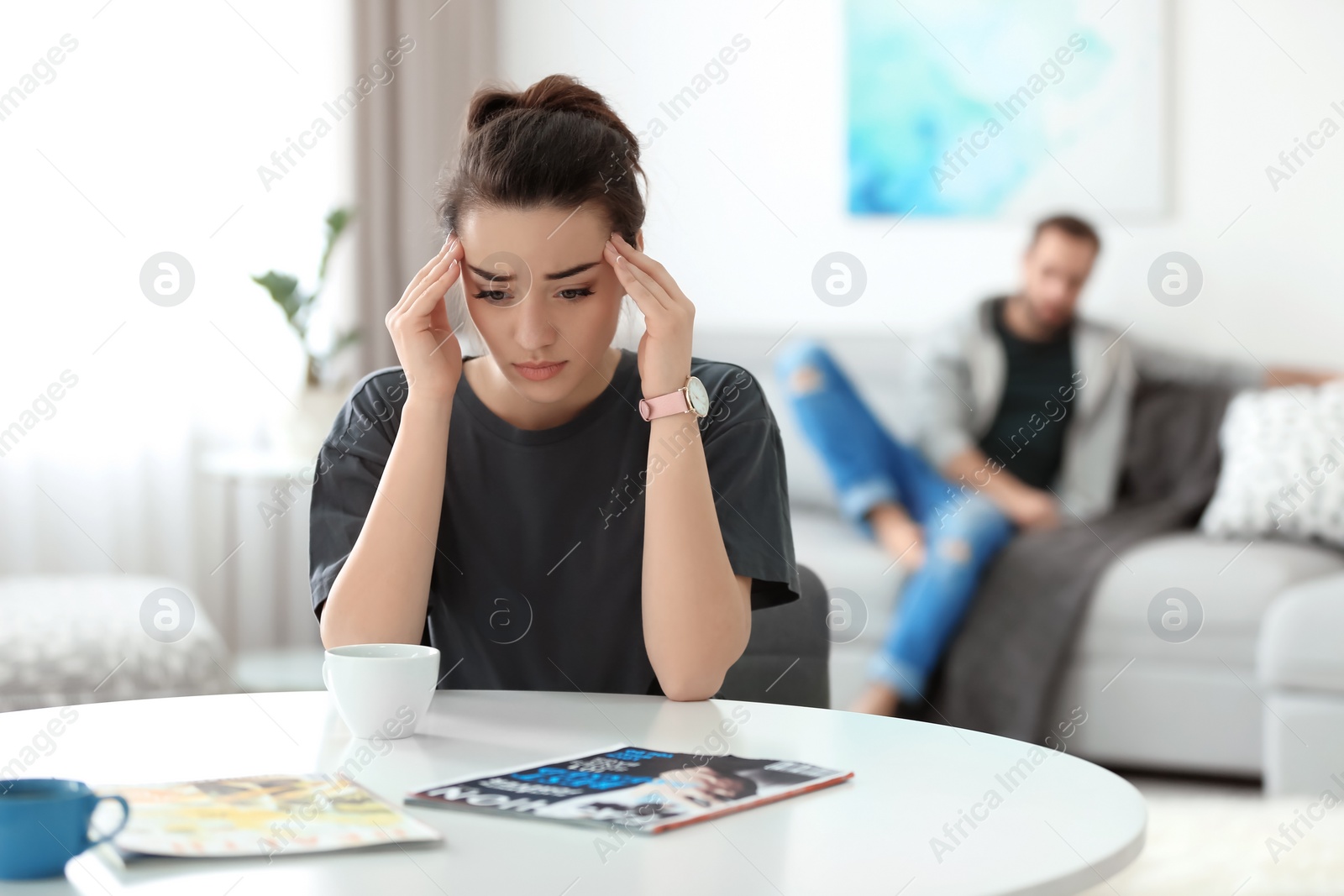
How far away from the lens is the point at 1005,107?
338 cm

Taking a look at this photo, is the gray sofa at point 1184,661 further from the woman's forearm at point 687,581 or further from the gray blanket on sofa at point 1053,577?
the woman's forearm at point 687,581

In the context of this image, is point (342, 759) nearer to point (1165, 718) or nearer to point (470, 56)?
point (1165, 718)

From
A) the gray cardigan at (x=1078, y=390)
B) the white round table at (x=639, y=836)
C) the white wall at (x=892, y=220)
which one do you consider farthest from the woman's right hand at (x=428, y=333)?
the white wall at (x=892, y=220)

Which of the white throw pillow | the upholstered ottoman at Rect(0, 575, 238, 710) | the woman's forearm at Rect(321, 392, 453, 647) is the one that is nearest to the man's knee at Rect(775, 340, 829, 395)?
the white throw pillow

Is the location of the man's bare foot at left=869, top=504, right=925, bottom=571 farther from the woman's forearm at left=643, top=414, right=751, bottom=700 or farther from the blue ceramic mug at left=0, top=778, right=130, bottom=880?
the blue ceramic mug at left=0, top=778, right=130, bottom=880

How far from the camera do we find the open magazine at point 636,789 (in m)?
0.72

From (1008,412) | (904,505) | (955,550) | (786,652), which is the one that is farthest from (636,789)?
(1008,412)

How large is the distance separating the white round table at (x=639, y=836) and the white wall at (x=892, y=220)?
2566 millimetres

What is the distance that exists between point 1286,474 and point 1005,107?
1.20 meters

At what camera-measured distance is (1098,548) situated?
2768mm

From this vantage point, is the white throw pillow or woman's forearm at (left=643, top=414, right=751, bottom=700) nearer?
woman's forearm at (left=643, top=414, right=751, bottom=700)

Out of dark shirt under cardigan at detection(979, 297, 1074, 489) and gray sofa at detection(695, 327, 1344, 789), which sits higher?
dark shirt under cardigan at detection(979, 297, 1074, 489)

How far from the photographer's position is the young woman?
116 centimetres

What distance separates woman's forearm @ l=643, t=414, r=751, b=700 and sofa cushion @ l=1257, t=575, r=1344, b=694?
1.68 metres
